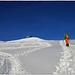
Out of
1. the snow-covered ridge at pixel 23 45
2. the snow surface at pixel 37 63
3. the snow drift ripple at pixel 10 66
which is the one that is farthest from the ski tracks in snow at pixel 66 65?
the snow-covered ridge at pixel 23 45

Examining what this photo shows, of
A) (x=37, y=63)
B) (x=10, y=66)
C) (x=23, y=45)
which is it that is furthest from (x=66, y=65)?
(x=23, y=45)

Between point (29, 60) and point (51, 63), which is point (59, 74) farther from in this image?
point (29, 60)

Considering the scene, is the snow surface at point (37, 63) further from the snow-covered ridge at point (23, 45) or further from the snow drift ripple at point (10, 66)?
the snow-covered ridge at point (23, 45)

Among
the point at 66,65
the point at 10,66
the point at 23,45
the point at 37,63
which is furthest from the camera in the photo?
the point at 23,45

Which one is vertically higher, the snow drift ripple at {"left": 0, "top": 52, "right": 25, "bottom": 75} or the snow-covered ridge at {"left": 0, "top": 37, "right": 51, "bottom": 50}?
the snow-covered ridge at {"left": 0, "top": 37, "right": 51, "bottom": 50}

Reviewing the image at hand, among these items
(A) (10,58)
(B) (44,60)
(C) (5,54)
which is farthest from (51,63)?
(C) (5,54)

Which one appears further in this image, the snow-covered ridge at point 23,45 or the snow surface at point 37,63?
the snow-covered ridge at point 23,45

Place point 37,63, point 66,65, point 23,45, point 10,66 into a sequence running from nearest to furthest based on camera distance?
point 10,66 → point 66,65 → point 37,63 → point 23,45

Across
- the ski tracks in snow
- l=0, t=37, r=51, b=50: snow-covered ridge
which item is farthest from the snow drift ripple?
l=0, t=37, r=51, b=50: snow-covered ridge

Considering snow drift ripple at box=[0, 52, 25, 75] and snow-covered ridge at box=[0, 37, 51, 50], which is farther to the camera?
snow-covered ridge at box=[0, 37, 51, 50]

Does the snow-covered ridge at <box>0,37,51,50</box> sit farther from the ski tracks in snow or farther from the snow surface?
the ski tracks in snow

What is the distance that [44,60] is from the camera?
7.49 m

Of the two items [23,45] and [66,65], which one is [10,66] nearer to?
[66,65]

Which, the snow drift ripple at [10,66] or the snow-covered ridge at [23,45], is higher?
the snow-covered ridge at [23,45]
